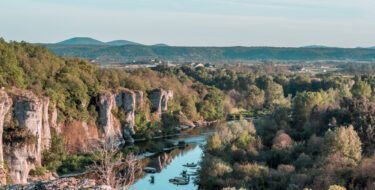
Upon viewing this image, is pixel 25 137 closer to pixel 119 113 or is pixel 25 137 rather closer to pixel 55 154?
pixel 55 154

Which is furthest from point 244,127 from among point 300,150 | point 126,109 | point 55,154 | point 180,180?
point 126,109

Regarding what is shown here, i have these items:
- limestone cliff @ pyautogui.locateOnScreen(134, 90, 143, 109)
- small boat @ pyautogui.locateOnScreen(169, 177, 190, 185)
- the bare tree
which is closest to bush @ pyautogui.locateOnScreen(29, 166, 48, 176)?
the bare tree

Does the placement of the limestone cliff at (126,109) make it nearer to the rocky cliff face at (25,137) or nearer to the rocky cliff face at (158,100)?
the rocky cliff face at (158,100)

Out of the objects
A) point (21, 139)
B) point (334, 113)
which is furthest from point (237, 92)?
point (21, 139)

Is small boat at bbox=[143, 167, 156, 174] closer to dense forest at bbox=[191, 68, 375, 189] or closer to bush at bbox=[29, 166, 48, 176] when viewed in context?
dense forest at bbox=[191, 68, 375, 189]

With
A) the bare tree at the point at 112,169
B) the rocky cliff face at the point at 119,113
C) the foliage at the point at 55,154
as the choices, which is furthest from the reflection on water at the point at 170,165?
the foliage at the point at 55,154

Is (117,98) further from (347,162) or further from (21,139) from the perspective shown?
(347,162)

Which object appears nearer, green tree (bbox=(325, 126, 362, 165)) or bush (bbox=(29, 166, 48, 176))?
green tree (bbox=(325, 126, 362, 165))
